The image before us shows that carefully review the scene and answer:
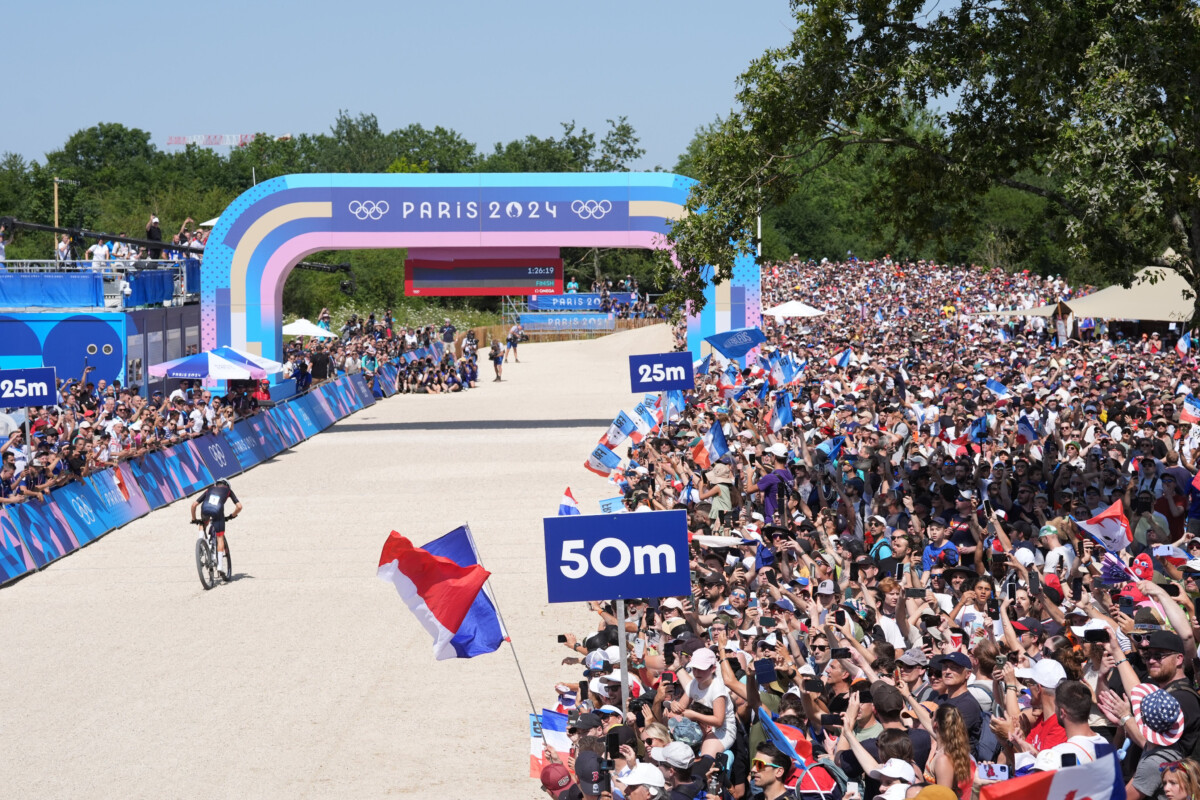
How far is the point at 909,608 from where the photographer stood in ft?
29.8

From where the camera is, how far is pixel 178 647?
1383 centimetres

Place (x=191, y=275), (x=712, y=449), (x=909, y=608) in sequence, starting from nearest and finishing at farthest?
(x=909, y=608)
(x=712, y=449)
(x=191, y=275)

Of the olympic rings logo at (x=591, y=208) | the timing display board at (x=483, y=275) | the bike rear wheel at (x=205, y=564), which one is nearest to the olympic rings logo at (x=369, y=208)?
the timing display board at (x=483, y=275)

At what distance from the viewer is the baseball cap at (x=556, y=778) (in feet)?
26.5

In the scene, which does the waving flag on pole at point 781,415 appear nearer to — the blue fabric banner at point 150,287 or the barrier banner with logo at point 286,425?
the barrier banner with logo at point 286,425

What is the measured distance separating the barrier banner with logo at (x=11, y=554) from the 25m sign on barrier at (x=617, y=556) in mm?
10948

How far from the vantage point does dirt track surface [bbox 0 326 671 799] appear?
1025cm

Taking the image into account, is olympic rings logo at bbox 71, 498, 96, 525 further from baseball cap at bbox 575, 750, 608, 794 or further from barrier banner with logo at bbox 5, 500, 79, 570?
baseball cap at bbox 575, 750, 608, 794

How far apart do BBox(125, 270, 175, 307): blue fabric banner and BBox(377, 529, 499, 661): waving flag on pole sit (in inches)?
998

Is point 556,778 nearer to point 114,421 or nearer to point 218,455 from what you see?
point 114,421

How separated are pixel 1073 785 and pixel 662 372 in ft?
48.1

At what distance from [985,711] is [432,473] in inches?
759

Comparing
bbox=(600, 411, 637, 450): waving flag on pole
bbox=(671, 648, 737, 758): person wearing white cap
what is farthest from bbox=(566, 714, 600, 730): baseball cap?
bbox=(600, 411, 637, 450): waving flag on pole

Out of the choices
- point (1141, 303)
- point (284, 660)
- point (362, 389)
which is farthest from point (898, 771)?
point (362, 389)
